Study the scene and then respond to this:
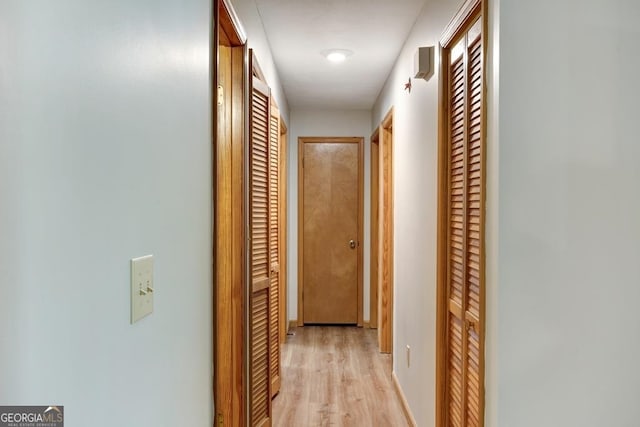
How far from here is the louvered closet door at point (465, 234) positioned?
178 cm

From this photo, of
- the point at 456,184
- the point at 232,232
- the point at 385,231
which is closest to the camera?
the point at 456,184

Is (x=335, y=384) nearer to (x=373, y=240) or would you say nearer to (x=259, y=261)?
(x=259, y=261)

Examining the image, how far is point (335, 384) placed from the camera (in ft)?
12.4

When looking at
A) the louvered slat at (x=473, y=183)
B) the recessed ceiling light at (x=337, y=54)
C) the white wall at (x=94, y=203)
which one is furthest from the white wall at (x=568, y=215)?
the recessed ceiling light at (x=337, y=54)

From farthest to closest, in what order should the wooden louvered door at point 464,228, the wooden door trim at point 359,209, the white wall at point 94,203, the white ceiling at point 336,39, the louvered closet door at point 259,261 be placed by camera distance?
the wooden door trim at point 359,209
the white ceiling at point 336,39
the louvered closet door at point 259,261
the wooden louvered door at point 464,228
the white wall at point 94,203

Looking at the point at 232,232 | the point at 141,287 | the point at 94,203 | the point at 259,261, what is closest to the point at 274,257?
the point at 259,261

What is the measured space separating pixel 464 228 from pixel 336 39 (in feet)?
6.05

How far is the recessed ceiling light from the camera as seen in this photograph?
351 cm

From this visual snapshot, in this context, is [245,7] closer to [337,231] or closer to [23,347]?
[23,347]

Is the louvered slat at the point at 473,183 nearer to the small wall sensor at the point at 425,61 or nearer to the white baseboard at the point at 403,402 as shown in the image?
the small wall sensor at the point at 425,61

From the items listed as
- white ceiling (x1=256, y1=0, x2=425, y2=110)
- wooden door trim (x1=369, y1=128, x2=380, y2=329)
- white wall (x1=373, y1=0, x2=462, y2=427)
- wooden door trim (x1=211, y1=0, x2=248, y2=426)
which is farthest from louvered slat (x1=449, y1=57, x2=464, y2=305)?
wooden door trim (x1=369, y1=128, x2=380, y2=329)

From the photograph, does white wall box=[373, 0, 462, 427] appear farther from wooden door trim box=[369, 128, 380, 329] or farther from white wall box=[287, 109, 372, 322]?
white wall box=[287, 109, 372, 322]

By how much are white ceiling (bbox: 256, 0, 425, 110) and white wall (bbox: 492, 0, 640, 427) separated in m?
1.33

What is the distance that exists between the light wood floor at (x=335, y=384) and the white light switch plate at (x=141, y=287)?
2318 mm
